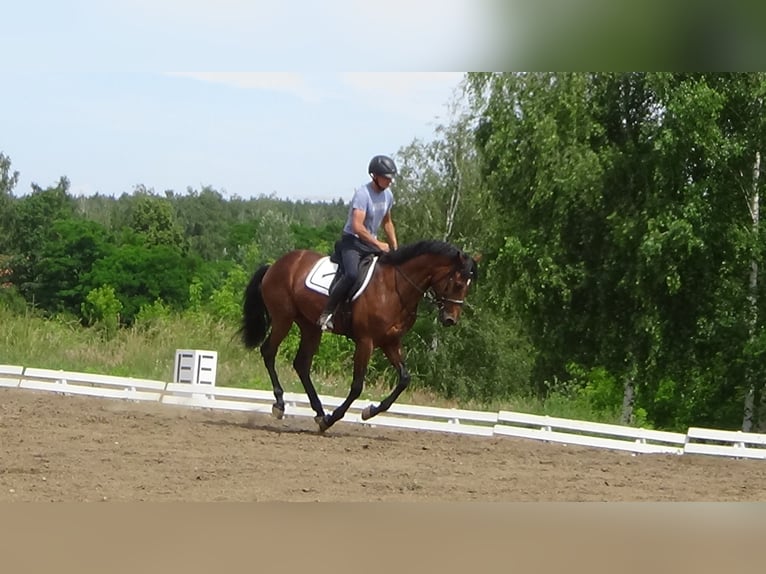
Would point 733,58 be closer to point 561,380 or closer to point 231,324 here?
point 231,324

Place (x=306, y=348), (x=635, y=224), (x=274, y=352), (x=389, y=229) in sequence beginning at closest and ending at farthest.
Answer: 1. (x=389, y=229)
2. (x=306, y=348)
3. (x=274, y=352)
4. (x=635, y=224)

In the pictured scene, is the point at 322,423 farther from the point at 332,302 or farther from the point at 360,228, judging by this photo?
the point at 360,228

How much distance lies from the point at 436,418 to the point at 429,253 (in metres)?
2.89

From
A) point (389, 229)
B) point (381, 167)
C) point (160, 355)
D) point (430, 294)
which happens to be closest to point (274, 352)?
point (389, 229)

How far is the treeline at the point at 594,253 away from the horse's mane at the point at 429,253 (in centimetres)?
489

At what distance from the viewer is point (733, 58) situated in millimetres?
6816

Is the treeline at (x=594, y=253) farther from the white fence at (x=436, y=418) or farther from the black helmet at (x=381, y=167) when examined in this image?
the black helmet at (x=381, y=167)

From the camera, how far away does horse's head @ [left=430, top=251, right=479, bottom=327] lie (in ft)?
28.1

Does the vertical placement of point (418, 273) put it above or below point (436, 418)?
above

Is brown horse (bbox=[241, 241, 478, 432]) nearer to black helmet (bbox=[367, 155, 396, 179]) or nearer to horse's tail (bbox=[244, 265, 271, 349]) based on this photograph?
black helmet (bbox=[367, 155, 396, 179])

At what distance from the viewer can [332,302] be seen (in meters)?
8.84

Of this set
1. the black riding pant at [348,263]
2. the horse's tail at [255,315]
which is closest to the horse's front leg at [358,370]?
the black riding pant at [348,263]

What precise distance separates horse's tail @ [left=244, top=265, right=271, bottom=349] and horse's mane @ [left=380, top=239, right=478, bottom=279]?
1564mm

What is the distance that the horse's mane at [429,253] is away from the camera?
861cm
